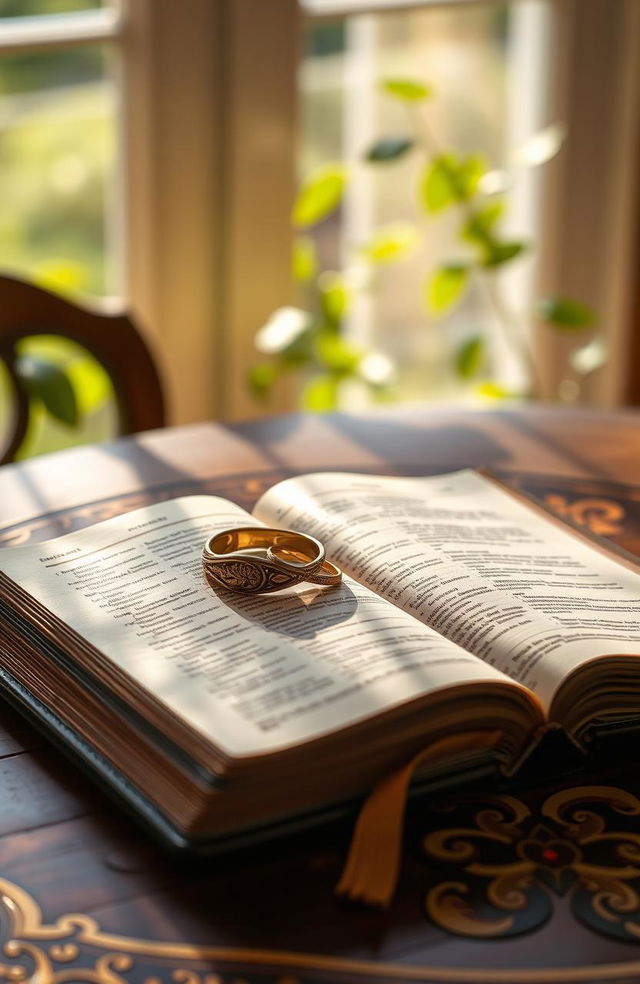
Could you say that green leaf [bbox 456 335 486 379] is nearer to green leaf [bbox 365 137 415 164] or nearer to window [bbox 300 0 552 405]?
window [bbox 300 0 552 405]

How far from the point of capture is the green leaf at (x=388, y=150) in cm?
188

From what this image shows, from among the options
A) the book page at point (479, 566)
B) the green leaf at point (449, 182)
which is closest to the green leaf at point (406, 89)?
the green leaf at point (449, 182)

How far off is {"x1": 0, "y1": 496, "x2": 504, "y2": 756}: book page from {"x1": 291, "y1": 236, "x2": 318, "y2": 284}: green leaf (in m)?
1.20

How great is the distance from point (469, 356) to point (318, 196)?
36 centimetres

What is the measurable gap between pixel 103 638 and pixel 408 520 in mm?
292

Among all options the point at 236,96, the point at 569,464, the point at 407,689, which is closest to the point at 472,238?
the point at 236,96

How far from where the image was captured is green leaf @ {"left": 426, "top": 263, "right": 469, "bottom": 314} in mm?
1999

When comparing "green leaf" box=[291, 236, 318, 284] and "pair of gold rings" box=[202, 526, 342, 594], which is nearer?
"pair of gold rings" box=[202, 526, 342, 594]

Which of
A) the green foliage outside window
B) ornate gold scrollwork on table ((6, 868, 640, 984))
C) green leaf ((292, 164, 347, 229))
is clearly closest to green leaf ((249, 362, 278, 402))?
the green foliage outside window

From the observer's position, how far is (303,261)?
2.04 metres

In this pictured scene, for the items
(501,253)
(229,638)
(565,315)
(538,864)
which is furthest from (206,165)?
(538,864)

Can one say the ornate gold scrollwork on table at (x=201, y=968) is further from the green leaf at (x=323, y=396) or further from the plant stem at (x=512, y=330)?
the plant stem at (x=512, y=330)

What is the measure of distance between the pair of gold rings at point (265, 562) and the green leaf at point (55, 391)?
2.77ft

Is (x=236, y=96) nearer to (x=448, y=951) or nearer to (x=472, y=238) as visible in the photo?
Answer: (x=472, y=238)
